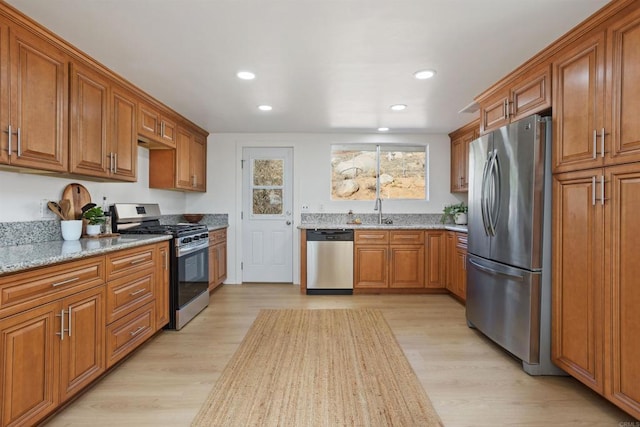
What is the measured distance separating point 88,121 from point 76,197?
75cm

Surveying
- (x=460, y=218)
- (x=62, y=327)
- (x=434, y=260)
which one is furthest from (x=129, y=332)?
(x=460, y=218)

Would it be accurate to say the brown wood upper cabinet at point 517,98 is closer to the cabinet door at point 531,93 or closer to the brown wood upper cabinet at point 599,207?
the cabinet door at point 531,93

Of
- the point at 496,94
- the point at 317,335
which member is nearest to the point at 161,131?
the point at 317,335

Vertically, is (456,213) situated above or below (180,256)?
above

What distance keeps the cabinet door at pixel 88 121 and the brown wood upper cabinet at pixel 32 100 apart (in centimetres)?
6

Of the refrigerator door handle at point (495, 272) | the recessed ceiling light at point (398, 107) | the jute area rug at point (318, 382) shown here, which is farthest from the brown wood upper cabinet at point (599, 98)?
the jute area rug at point (318, 382)

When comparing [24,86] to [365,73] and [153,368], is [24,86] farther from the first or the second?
[365,73]

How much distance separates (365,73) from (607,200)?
1.83 meters

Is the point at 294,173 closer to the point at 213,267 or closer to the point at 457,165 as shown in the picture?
the point at 213,267

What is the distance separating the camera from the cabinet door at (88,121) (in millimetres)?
2361

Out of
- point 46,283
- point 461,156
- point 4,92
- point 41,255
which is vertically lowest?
point 46,283

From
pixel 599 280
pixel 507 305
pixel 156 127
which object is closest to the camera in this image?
pixel 599 280

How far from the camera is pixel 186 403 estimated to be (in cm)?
204

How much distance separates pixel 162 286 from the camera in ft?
9.96
